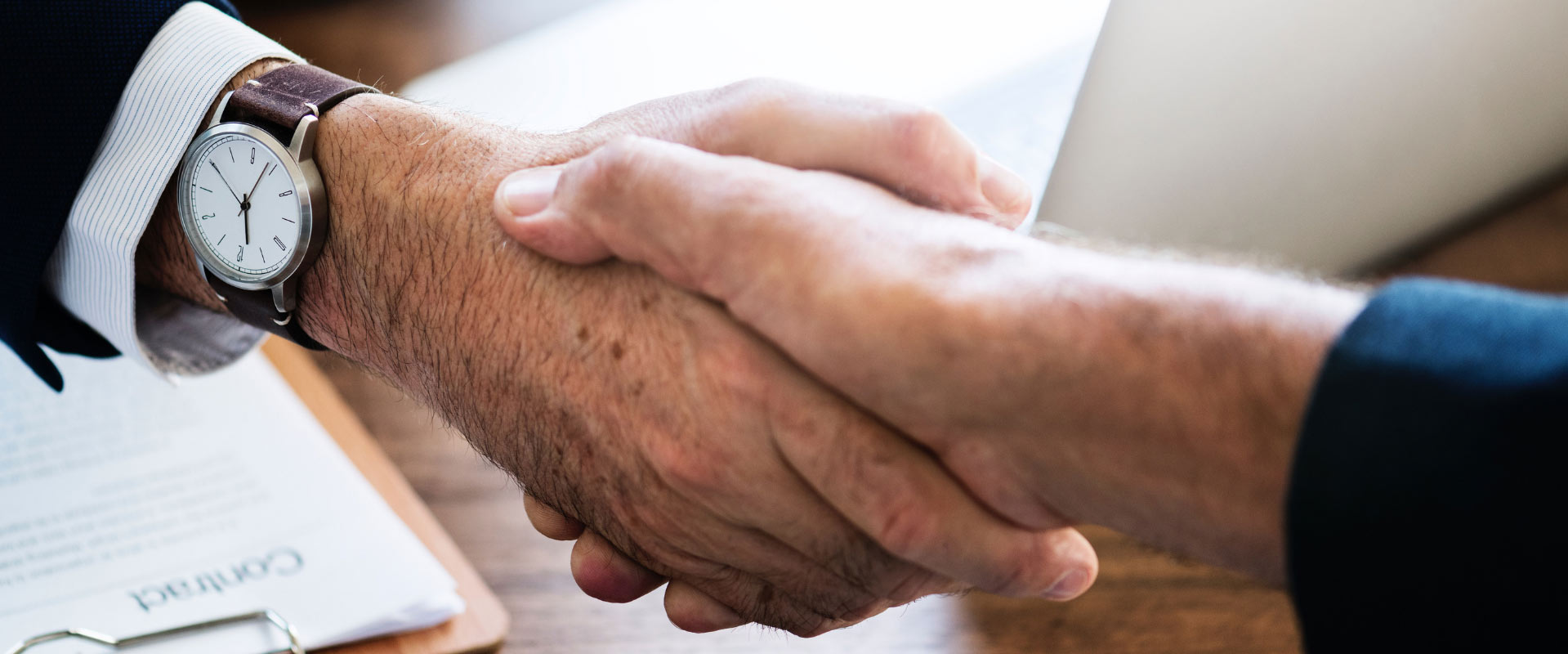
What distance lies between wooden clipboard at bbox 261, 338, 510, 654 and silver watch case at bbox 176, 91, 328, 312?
0.57 ft

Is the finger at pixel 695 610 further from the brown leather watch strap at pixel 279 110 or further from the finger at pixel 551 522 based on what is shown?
the brown leather watch strap at pixel 279 110

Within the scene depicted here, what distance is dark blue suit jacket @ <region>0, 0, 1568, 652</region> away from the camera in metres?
0.30

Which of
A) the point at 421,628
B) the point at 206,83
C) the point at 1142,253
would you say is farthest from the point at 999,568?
the point at 206,83

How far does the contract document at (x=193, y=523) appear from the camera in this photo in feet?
1.94

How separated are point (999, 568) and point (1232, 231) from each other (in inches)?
18.7

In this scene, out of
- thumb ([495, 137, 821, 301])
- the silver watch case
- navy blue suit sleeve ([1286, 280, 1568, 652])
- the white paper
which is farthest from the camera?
the white paper

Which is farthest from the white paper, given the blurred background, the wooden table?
the wooden table

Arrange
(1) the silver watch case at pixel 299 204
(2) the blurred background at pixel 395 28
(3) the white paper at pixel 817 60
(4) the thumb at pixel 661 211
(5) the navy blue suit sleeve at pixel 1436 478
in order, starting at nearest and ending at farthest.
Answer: (5) the navy blue suit sleeve at pixel 1436 478 → (4) the thumb at pixel 661 211 → (1) the silver watch case at pixel 299 204 → (3) the white paper at pixel 817 60 → (2) the blurred background at pixel 395 28

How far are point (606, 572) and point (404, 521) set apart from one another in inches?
7.9

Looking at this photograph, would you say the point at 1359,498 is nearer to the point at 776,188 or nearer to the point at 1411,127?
the point at 776,188

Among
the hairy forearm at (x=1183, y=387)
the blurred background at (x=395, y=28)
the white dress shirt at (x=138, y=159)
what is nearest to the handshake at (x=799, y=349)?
the hairy forearm at (x=1183, y=387)

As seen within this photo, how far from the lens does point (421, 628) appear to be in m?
0.62

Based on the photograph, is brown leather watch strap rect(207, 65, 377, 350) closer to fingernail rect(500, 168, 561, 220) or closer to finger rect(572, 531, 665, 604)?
fingernail rect(500, 168, 561, 220)

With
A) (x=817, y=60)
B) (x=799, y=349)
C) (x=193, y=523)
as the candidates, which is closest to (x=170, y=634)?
(x=193, y=523)
